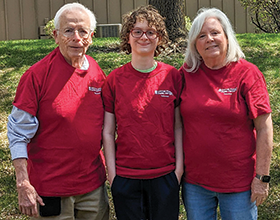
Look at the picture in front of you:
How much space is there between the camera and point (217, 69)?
3273 millimetres

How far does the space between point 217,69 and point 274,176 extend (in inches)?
98.1

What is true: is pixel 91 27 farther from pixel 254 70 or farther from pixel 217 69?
pixel 254 70

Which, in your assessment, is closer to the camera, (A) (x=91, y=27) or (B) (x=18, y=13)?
(A) (x=91, y=27)

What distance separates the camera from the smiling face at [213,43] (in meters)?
3.23

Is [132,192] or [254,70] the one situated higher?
[254,70]

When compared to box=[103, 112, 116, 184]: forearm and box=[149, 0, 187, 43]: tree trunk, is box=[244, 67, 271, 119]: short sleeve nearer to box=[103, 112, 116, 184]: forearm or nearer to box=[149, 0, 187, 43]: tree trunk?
box=[103, 112, 116, 184]: forearm

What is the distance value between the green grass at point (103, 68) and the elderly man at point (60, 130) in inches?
66.2

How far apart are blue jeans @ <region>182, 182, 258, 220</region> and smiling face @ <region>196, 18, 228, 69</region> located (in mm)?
973

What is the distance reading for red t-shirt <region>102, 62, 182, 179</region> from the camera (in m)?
3.20

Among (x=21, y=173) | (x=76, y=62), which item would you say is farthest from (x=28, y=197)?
(x=76, y=62)

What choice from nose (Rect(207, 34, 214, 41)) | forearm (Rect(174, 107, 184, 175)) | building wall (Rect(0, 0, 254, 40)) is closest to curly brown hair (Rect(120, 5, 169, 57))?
nose (Rect(207, 34, 214, 41))

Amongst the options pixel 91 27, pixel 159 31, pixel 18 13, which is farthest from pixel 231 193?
pixel 18 13

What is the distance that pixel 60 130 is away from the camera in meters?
3.15

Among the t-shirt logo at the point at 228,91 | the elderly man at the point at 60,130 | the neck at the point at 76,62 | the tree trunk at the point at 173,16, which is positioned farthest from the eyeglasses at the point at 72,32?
the tree trunk at the point at 173,16
